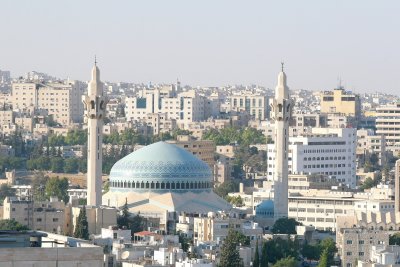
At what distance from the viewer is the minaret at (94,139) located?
66250mm

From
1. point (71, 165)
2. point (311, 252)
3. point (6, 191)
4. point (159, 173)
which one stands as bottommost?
point (311, 252)

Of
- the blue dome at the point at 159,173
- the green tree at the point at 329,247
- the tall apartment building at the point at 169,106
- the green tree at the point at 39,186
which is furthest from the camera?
the tall apartment building at the point at 169,106

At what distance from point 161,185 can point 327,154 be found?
3593cm

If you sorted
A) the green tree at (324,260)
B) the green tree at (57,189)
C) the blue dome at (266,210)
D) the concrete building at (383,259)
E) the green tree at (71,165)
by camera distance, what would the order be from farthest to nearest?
1. the green tree at (71,165)
2. the green tree at (57,189)
3. the blue dome at (266,210)
4. the green tree at (324,260)
5. the concrete building at (383,259)

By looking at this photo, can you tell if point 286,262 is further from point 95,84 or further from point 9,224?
point 95,84

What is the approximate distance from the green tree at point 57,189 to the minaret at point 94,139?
55.1ft

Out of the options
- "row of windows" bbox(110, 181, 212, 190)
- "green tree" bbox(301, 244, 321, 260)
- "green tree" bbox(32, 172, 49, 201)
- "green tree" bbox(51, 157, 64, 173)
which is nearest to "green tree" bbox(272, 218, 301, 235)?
"row of windows" bbox(110, 181, 212, 190)

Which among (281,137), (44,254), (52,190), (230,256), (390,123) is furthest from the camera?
(390,123)

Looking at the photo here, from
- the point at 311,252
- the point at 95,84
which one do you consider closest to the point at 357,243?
the point at 311,252

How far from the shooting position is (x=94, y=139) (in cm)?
6656

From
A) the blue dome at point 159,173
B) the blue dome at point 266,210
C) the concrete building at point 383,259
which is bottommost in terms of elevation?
the concrete building at point 383,259

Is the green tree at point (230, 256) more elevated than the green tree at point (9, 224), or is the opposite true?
the green tree at point (9, 224)

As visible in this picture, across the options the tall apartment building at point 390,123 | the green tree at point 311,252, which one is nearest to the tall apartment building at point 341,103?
the tall apartment building at point 390,123

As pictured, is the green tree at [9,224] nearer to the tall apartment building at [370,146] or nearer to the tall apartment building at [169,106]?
the tall apartment building at [370,146]
